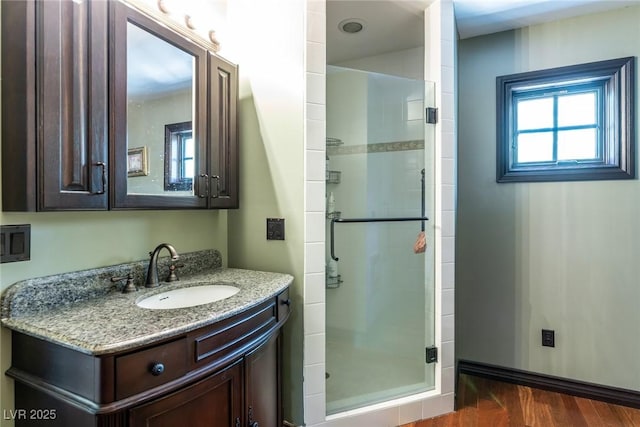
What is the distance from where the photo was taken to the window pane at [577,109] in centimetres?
224

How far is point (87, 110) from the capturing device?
106 cm

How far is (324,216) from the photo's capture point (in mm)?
1735

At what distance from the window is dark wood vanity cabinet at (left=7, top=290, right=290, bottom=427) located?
2.12m

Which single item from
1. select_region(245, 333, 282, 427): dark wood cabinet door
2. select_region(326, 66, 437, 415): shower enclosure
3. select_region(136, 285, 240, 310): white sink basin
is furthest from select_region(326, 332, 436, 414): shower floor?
select_region(136, 285, 240, 310): white sink basin

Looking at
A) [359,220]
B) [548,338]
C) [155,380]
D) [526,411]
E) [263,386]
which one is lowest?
[526,411]

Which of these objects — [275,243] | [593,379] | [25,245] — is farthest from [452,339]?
[25,245]

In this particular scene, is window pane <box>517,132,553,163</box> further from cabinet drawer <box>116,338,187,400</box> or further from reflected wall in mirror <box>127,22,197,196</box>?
cabinet drawer <box>116,338,187,400</box>

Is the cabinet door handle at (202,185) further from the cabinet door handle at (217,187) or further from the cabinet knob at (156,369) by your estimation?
the cabinet knob at (156,369)

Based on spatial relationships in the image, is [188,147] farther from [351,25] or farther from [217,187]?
[351,25]

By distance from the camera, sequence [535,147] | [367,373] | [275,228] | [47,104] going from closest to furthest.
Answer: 1. [47,104]
2. [275,228]
3. [367,373]
4. [535,147]

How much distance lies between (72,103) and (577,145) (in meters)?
2.81

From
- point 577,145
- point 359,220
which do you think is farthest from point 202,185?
point 577,145

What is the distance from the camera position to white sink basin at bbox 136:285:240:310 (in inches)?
52.6

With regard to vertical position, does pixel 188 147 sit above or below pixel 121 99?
below
